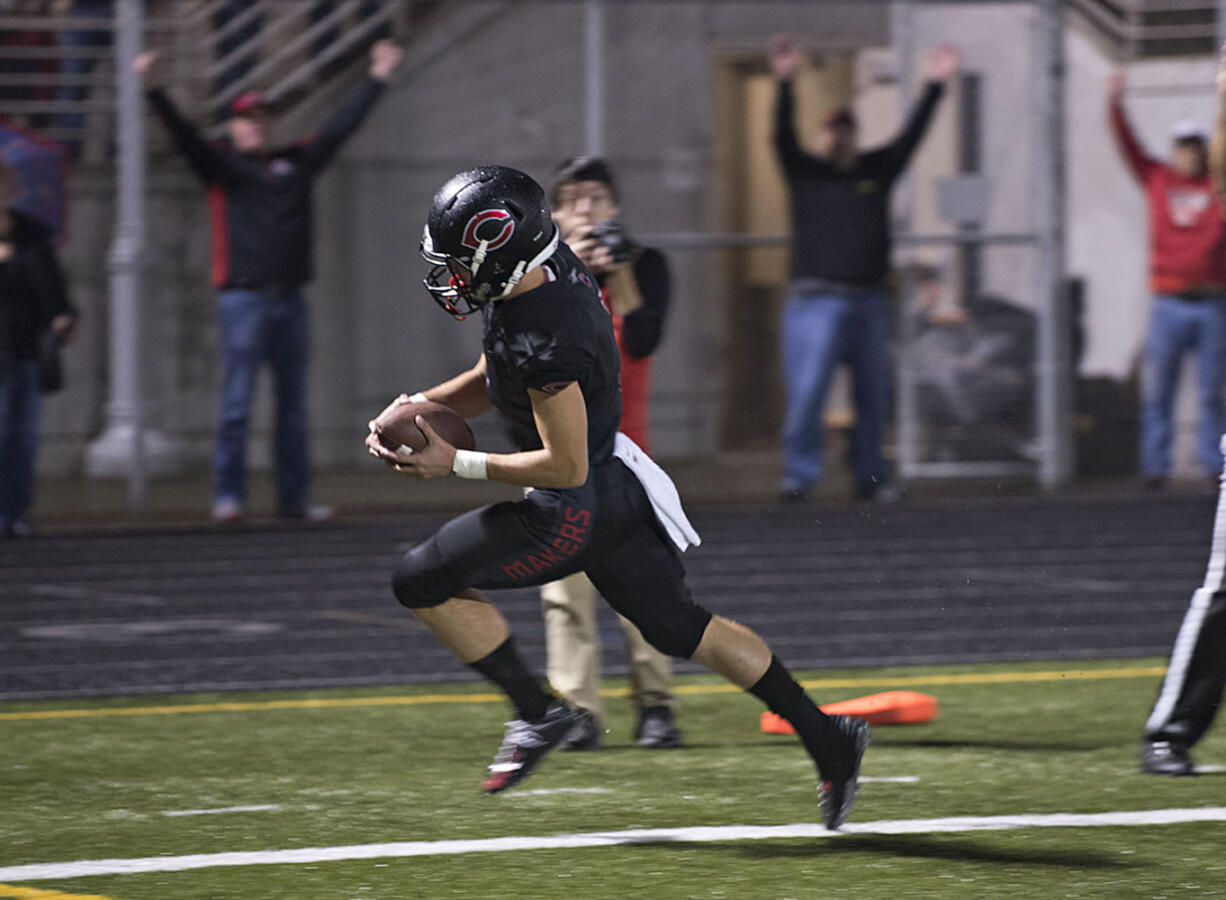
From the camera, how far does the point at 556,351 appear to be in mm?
5520

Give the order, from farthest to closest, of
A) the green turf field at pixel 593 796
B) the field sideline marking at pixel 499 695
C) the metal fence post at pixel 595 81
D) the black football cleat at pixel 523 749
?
the metal fence post at pixel 595 81, the field sideline marking at pixel 499 695, the black football cleat at pixel 523 749, the green turf field at pixel 593 796

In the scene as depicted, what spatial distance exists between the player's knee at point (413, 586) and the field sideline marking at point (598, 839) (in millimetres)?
574

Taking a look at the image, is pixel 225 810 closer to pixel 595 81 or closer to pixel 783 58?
pixel 783 58

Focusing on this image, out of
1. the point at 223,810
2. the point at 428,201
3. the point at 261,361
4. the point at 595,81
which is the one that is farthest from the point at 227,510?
the point at 223,810

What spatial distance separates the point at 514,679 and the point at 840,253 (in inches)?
311

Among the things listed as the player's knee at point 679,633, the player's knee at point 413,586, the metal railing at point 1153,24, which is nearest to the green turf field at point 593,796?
the player's knee at point 679,633

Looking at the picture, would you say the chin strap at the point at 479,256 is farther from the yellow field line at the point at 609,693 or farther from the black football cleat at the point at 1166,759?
the yellow field line at the point at 609,693

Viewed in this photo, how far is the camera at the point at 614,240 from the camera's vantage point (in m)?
6.98

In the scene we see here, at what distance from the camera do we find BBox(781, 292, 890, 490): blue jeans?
1352 centimetres

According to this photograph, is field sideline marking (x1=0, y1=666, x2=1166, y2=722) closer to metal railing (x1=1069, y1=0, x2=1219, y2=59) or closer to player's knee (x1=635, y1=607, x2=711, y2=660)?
player's knee (x1=635, y1=607, x2=711, y2=660)

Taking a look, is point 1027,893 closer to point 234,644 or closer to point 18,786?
point 18,786

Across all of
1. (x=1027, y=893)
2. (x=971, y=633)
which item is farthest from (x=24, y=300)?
(x=1027, y=893)

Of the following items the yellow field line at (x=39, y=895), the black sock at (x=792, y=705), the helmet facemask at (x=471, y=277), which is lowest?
the yellow field line at (x=39, y=895)

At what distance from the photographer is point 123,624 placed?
32.3 ft
